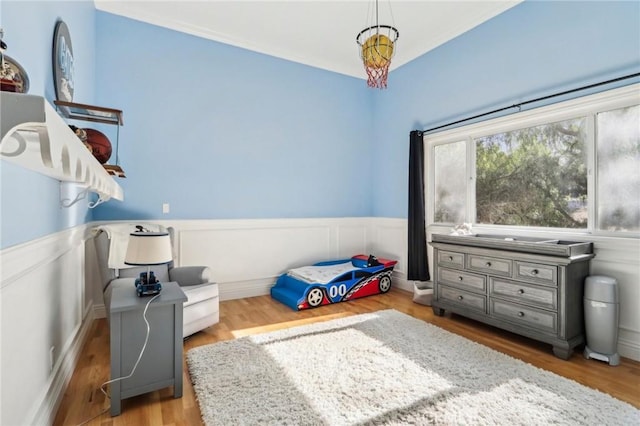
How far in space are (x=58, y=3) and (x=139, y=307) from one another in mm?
1877

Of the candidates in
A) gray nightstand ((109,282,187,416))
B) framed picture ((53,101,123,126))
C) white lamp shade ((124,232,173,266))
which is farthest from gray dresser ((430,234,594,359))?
framed picture ((53,101,123,126))

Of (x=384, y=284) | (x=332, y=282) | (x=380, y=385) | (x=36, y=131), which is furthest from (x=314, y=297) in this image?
(x=36, y=131)

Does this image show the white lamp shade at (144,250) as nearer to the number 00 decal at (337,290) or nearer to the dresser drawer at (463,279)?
the number 00 decal at (337,290)

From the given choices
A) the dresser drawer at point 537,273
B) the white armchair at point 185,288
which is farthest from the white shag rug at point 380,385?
the dresser drawer at point 537,273

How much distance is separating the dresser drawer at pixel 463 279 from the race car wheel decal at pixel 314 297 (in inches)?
51.7

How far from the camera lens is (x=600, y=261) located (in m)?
2.53

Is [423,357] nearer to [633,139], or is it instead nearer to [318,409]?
[318,409]

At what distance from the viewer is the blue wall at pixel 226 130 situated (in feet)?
10.9

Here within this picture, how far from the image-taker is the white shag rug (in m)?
1.70

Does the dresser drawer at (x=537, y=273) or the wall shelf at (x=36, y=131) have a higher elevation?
the wall shelf at (x=36, y=131)

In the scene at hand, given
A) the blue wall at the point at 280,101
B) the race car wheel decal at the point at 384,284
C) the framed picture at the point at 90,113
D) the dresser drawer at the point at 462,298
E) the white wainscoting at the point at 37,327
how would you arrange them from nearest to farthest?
the white wainscoting at the point at 37,327 → the framed picture at the point at 90,113 → the blue wall at the point at 280,101 → the dresser drawer at the point at 462,298 → the race car wheel decal at the point at 384,284

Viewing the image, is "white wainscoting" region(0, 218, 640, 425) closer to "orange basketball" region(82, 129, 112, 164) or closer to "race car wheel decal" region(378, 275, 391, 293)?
"race car wheel decal" region(378, 275, 391, 293)

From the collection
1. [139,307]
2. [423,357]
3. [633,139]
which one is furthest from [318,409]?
[633,139]

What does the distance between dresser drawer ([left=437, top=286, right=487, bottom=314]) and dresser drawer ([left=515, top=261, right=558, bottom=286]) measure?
1.41 feet
